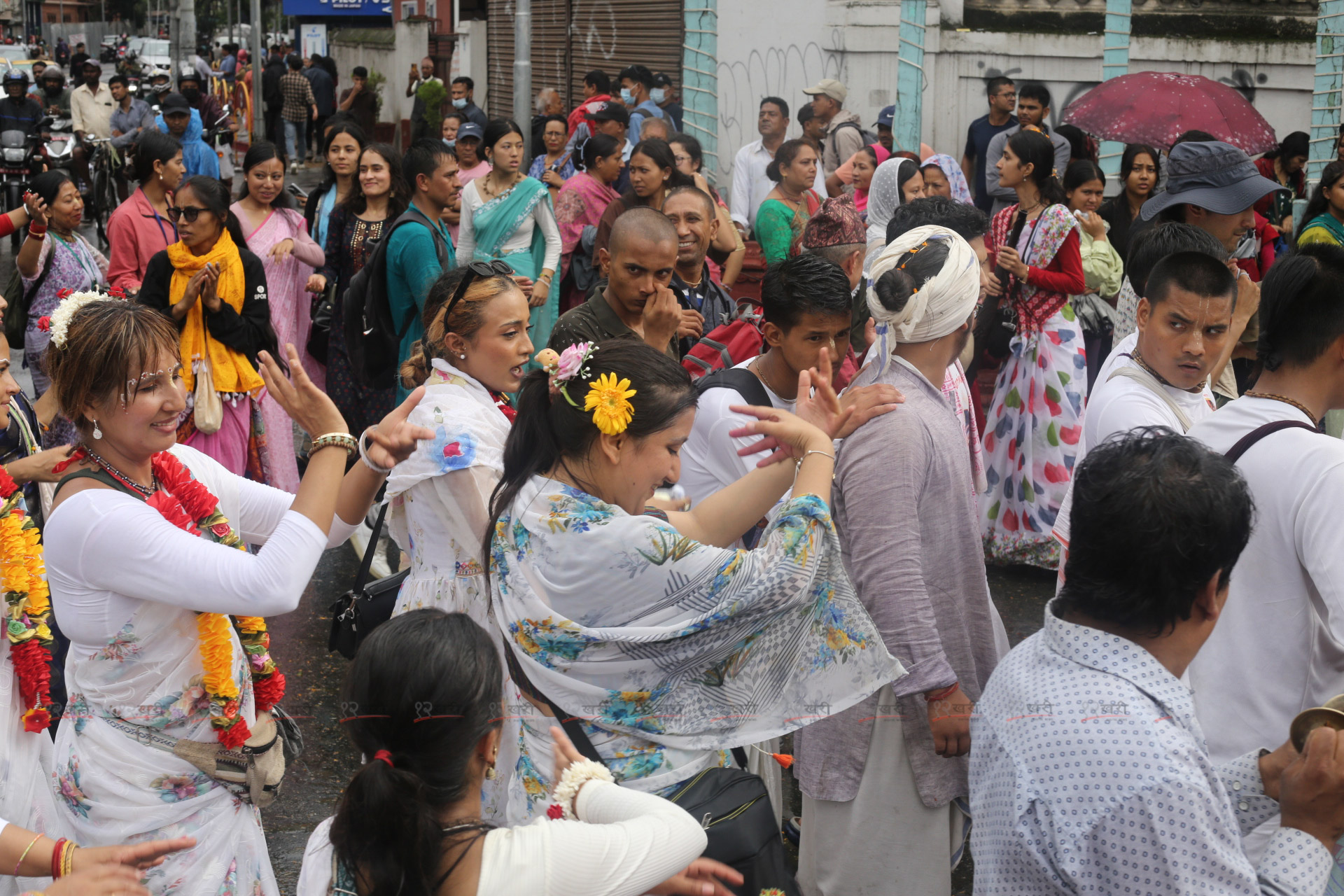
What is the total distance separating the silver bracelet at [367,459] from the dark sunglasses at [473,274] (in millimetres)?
729

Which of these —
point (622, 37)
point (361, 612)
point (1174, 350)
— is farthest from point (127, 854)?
point (622, 37)

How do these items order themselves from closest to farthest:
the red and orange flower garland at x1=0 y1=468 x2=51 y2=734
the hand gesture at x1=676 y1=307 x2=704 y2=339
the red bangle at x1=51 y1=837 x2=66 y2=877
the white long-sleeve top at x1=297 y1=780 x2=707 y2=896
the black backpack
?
the white long-sleeve top at x1=297 y1=780 x2=707 y2=896 < the red bangle at x1=51 y1=837 x2=66 y2=877 < the red and orange flower garland at x1=0 y1=468 x2=51 y2=734 < the hand gesture at x1=676 y1=307 x2=704 y2=339 < the black backpack

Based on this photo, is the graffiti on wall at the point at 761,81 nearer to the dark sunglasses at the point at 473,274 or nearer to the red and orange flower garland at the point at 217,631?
the dark sunglasses at the point at 473,274

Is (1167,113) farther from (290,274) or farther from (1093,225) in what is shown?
(290,274)

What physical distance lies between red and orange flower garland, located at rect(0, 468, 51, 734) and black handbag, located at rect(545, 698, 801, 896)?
1.35 m

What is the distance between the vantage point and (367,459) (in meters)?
2.86

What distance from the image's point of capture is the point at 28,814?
2.89m

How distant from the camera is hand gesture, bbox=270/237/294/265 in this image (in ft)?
22.1

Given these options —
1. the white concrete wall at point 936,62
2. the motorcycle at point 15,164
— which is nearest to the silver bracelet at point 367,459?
the white concrete wall at point 936,62

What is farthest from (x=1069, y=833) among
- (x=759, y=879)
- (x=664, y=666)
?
(x=664, y=666)

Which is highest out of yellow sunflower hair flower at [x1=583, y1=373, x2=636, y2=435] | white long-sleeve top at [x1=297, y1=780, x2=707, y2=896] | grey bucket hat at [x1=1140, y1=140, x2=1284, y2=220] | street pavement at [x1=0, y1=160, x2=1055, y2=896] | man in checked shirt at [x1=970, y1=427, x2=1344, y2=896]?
grey bucket hat at [x1=1140, y1=140, x2=1284, y2=220]

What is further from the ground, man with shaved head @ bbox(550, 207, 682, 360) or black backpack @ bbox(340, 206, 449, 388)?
man with shaved head @ bbox(550, 207, 682, 360)

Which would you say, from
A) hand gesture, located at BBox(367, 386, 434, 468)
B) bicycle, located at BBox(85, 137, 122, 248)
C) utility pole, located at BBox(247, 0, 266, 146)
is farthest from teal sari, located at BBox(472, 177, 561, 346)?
utility pole, located at BBox(247, 0, 266, 146)

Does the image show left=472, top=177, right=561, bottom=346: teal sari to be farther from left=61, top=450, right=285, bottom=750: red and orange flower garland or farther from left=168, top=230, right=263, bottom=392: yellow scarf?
left=61, top=450, right=285, bottom=750: red and orange flower garland
